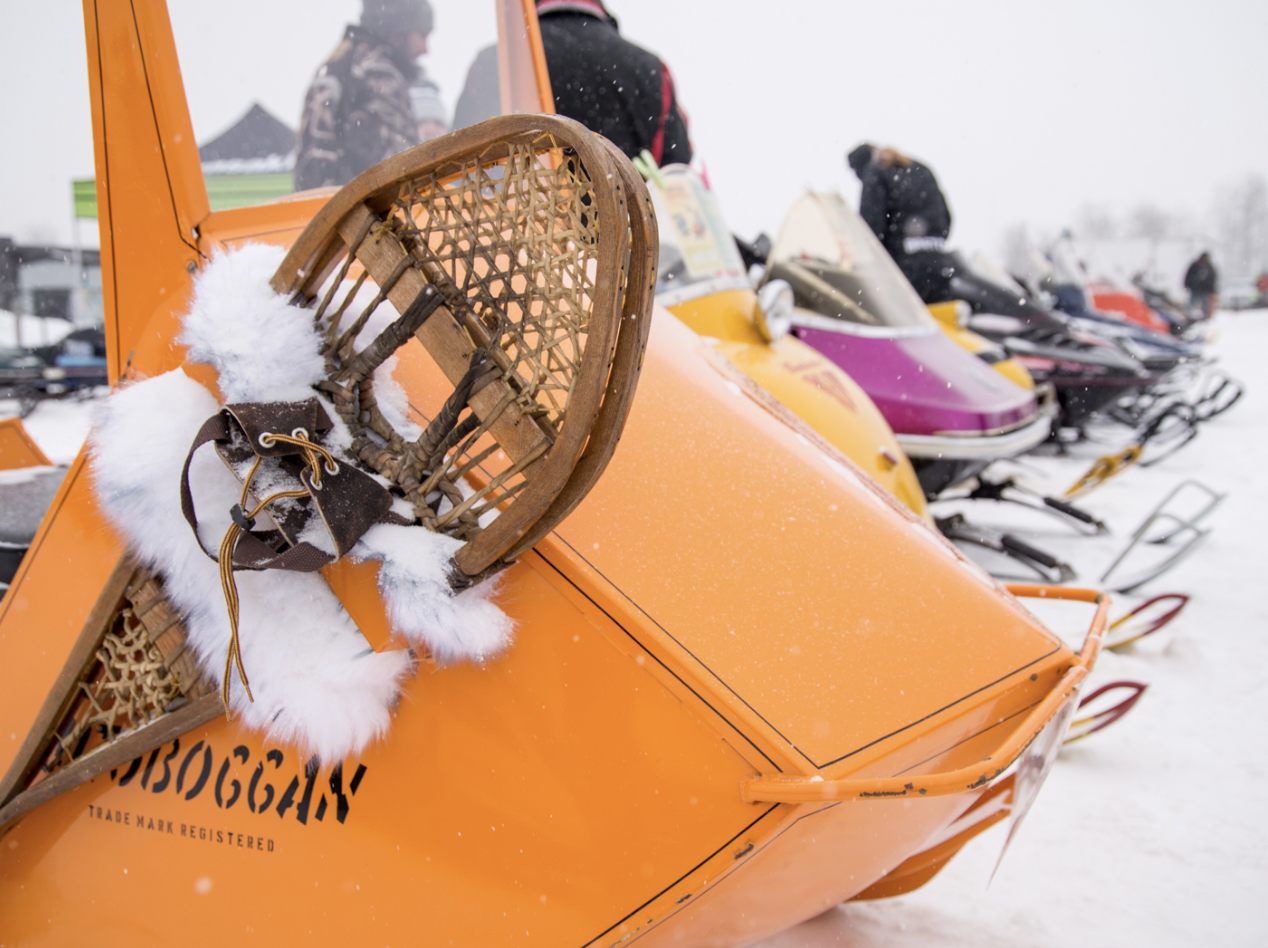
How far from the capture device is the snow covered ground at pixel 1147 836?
1650 mm

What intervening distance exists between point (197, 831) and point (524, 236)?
3.20ft

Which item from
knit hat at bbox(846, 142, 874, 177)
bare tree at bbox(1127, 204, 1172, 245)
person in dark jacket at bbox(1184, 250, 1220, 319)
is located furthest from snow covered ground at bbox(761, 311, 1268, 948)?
bare tree at bbox(1127, 204, 1172, 245)

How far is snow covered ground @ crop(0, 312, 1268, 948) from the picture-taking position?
65.0 inches

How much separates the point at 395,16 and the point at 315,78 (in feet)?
0.91

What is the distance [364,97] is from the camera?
178 centimetres

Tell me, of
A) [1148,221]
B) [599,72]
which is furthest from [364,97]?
[1148,221]

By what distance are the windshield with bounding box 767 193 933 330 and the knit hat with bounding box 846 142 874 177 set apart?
5.58 feet

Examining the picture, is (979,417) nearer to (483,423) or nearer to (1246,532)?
(1246,532)

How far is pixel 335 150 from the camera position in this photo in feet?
5.84

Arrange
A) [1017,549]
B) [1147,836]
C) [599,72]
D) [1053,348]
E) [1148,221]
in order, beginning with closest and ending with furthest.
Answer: [1147,836] < [599,72] < [1017,549] < [1053,348] < [1148,221]

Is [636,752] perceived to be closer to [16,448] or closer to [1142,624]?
[16,448]

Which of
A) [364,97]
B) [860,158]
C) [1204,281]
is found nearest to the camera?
[364,97]

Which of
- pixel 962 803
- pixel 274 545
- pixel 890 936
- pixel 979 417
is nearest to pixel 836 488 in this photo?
pixel 962 803

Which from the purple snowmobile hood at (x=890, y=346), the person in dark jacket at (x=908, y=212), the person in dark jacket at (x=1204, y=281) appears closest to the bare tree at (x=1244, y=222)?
the person in dark jacket at (x=1204, y=281)
